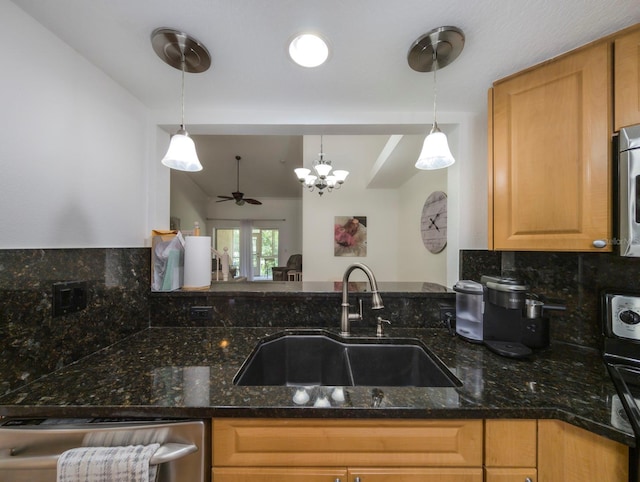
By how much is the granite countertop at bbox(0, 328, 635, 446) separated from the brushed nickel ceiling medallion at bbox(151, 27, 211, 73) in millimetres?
1196

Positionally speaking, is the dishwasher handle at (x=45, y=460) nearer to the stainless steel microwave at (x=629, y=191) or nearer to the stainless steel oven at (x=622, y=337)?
the stainless steel oven at (x=622, y=337)

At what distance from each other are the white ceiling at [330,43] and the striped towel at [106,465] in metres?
1.29

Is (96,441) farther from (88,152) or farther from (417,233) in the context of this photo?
(417,233)

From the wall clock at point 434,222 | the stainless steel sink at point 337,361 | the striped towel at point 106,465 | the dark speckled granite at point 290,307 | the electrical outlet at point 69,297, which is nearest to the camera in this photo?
the striped towel at point 106,465

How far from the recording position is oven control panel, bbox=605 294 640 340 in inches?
32.4

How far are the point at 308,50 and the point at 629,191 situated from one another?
1195 millimetres

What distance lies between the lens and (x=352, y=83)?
1.05 meters

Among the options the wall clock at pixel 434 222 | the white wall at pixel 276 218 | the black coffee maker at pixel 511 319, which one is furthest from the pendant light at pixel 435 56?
the white wall at pixel 276 218

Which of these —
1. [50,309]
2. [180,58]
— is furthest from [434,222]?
[50,309]

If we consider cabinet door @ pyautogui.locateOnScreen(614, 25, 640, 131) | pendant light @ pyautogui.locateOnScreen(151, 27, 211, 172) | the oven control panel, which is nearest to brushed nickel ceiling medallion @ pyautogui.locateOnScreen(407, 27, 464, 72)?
cabinet door @ pyautogui.locateOnScreen(614, 25, 640, 131)

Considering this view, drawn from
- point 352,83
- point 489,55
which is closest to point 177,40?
point 352,83

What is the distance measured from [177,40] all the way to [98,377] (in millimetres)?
1219

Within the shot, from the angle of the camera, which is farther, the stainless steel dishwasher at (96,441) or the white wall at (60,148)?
the white wall at (60,148)

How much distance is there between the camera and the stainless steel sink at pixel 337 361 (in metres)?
1.02
